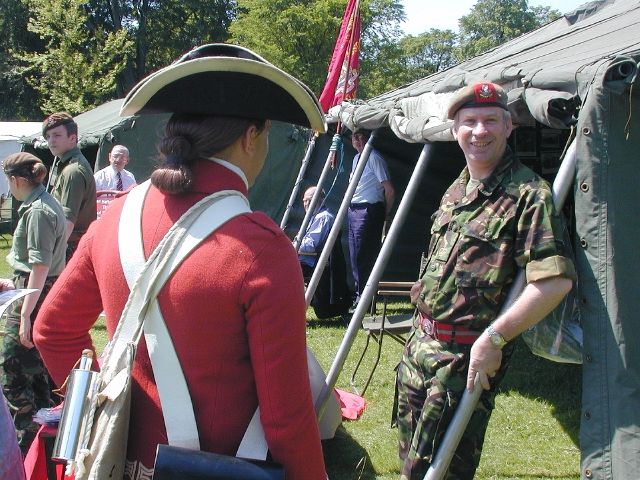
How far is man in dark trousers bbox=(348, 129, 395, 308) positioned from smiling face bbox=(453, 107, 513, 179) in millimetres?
4373

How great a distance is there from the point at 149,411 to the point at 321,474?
0.41 metres

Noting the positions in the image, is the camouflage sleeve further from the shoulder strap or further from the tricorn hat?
the shoulder strap

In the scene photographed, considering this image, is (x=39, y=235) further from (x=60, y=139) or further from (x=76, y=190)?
(x=60, y=139)

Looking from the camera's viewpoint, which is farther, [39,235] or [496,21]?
[496,21]

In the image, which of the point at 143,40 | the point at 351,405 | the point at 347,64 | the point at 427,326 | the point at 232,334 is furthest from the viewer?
the point at 143,40

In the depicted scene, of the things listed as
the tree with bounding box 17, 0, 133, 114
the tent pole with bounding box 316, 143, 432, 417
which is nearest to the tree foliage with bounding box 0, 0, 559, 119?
the tree with bounding box 17, 0, 133, 114

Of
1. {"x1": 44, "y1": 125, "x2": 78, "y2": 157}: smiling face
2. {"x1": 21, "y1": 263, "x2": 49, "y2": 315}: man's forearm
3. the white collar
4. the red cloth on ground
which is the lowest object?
the red cloth on ground

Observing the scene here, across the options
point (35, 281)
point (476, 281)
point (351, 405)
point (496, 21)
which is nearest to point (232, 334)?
point (476, 281)

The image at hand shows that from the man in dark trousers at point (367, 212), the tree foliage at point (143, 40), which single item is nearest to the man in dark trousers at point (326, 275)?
the man in dark trousers at point (367, 212)

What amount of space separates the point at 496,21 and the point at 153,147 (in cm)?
5952

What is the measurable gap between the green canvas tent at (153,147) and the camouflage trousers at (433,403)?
8.14 metres

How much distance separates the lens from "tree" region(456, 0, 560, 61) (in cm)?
6406

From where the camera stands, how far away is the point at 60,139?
518 cm

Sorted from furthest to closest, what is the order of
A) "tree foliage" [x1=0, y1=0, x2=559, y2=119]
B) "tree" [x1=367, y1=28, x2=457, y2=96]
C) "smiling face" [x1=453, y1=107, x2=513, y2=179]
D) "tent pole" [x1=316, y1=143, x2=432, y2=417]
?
"tree" [x1=367, y1=28, x2=457, y2=96]
"tree foliage" [x1=0, y1=0, x2=559, y2=119]
"tent pole" [x1=316, y1=143, x2=432, y2=417]
"smiling face" [x1=453, y1=107, x2=513, y2=179]
